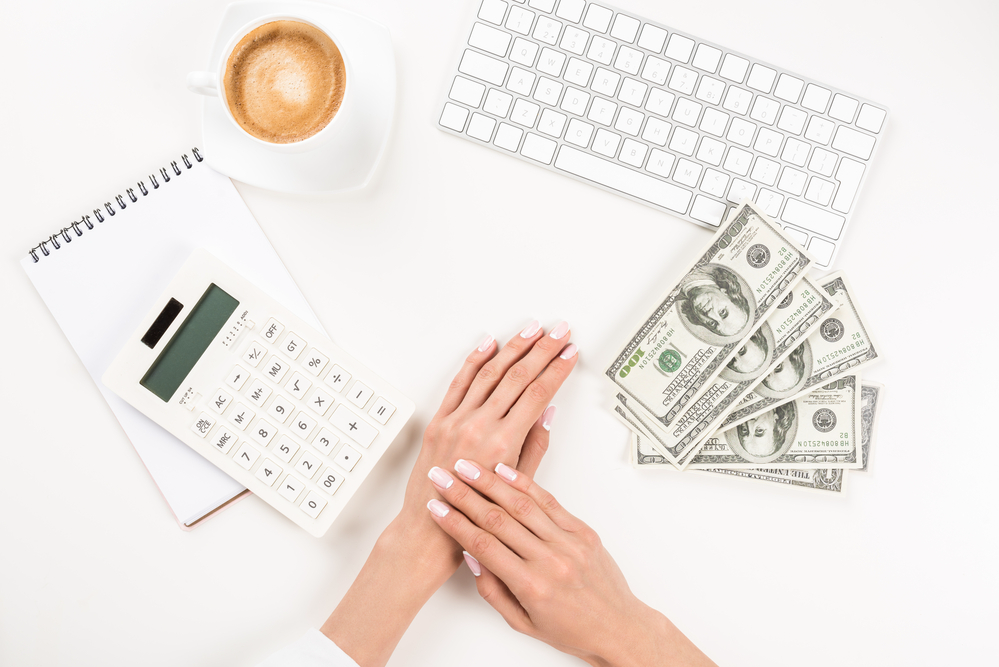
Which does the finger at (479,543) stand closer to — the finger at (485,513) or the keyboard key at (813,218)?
the finger at (485,513)

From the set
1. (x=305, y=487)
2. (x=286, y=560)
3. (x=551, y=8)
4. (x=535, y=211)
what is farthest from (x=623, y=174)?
→ (x=286, y=560)

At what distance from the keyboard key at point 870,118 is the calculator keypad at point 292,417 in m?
0.72

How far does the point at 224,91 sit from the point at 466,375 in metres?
0.44

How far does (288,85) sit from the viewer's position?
0.69m

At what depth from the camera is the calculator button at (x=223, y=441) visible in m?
0.75

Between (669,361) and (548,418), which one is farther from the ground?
(669,361)

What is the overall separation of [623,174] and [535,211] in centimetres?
12

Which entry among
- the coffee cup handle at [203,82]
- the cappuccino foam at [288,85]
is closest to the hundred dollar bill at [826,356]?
the cappuccino foam at [288,85]

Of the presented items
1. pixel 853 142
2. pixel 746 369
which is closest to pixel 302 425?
pixel 746 369

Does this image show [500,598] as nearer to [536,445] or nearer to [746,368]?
[536,445]

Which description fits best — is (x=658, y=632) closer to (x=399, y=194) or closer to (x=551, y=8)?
(x=399, y=194)

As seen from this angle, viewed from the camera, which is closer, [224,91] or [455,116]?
[224,91]

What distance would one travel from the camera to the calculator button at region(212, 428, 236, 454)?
748 mm

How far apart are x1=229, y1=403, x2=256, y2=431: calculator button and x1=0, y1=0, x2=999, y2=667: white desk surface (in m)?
0.11
